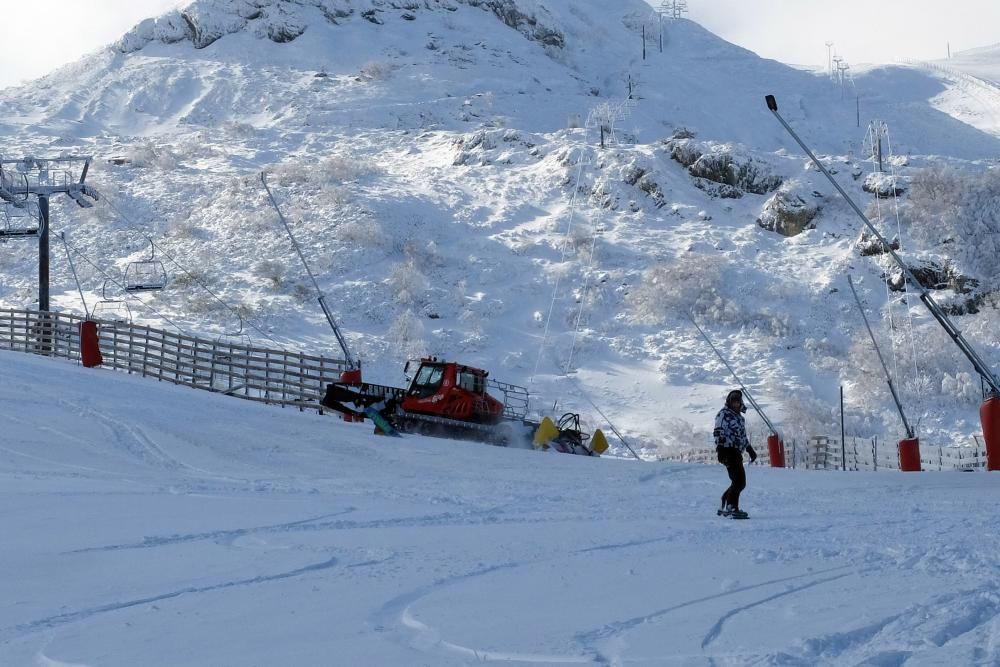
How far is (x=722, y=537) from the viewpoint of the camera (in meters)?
10.3

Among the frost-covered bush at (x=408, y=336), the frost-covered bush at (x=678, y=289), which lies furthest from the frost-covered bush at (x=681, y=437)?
the frost-covered bush at (x=408, y=336)

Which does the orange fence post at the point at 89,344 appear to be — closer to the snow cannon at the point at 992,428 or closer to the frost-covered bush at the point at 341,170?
the snow cannon at the point at 992,428

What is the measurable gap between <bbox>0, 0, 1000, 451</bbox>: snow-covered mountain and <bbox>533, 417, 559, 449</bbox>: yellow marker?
39.4ft

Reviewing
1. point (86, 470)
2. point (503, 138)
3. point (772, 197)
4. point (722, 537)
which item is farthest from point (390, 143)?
point (722, 537)

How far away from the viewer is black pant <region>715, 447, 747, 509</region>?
11906 millimetres

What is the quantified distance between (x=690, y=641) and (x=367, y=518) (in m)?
5.37

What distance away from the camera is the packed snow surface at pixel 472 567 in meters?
6.05

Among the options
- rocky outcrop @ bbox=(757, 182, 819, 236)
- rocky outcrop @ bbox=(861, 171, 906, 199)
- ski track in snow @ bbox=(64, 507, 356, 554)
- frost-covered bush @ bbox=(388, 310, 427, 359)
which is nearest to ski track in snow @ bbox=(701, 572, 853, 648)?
ski track in snow @ bbox=(64, 507, 356, 554)

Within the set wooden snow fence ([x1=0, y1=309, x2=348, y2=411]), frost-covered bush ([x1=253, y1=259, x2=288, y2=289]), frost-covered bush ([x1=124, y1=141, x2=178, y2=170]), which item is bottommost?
wooden snow fence ([x1=0, y1=309, x2=348, y2=411])

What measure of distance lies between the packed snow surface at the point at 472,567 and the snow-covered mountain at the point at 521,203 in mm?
22572

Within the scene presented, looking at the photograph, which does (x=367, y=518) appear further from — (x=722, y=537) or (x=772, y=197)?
(x=772, y=197)

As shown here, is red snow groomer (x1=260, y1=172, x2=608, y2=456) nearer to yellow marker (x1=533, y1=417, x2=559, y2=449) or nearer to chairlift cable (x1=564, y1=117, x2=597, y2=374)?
yellow marker (x1=533, y1=417, x2=559, y2=449)

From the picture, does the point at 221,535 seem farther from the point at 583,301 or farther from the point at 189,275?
the point at 189,275

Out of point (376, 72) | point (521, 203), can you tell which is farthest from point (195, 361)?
point (376, 72)
